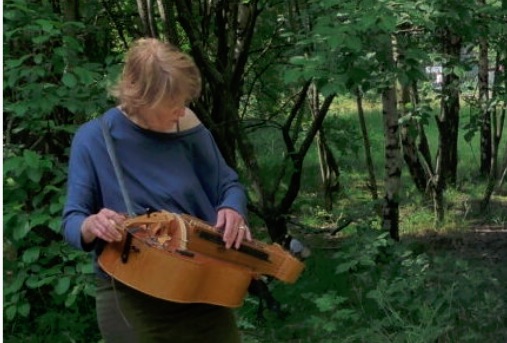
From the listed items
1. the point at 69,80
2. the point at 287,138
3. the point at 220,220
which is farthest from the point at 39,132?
the point at 287,138

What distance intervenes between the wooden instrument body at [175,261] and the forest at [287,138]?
161cm

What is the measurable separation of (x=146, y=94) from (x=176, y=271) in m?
0.46

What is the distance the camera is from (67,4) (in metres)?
5.24

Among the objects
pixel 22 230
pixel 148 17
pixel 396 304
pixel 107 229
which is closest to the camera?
pixel 107 229

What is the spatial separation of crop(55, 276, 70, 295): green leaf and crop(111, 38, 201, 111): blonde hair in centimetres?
199

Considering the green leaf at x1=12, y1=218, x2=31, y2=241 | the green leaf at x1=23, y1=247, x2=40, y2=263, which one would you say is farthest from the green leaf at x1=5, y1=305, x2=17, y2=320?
the green leaf at x1=12, y1=218, x2=31, y2=241

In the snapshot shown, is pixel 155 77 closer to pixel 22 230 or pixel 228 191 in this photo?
pixel 228 191

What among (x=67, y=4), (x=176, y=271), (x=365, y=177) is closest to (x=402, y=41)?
(x=67, y=4)

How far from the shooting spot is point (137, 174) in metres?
2.17

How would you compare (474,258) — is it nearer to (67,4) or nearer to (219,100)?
(219,100)

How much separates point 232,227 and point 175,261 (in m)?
0.20

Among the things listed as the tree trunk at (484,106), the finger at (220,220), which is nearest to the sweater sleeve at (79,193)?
the finger at (220,220)

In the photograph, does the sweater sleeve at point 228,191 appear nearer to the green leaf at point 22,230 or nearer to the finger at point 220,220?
the finger at point 220,220

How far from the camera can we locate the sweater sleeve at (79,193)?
6.88 ft
